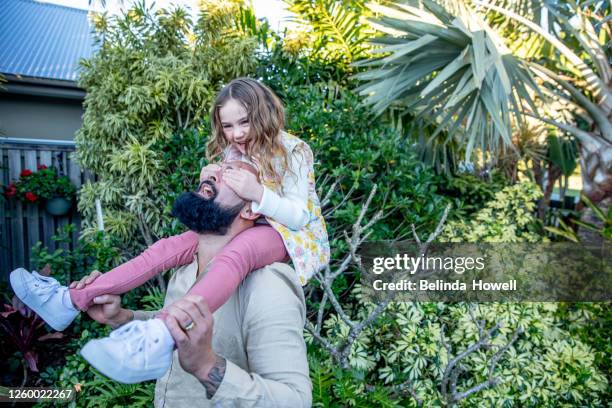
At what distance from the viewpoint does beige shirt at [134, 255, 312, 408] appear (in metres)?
1.20

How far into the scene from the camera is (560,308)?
3.99m

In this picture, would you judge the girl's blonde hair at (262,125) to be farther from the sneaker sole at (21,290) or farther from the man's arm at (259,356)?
the sneaker sole at (21,290)

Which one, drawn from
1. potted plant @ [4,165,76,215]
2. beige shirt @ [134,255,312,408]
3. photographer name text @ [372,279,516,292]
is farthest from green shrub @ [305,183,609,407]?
potted plant @ [4,165,76,215]

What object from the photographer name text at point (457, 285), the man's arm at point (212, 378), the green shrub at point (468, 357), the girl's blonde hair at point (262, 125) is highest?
the girl's blonde hair at point (262, 125)

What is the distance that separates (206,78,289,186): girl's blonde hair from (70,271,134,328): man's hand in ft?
2.35

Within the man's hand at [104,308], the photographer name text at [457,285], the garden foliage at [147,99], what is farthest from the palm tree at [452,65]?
the man's hand at [104,308]

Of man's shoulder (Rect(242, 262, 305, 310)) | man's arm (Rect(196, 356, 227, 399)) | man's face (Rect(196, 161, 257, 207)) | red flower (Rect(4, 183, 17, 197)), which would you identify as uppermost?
man's face (Rect(196, 161, 257, 207))

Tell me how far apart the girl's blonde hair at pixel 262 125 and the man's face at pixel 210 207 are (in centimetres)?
19

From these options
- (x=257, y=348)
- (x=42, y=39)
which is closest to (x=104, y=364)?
(x=257, y=348)

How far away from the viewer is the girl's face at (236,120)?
5.71 ft

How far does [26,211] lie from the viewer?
542 centimetres

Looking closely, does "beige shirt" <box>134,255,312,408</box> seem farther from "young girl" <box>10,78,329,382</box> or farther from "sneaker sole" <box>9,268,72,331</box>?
"sneaker sole" <box>9,268,72,331</box>

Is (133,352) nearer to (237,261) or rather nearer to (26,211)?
(237,261)

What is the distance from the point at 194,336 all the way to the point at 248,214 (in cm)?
62
